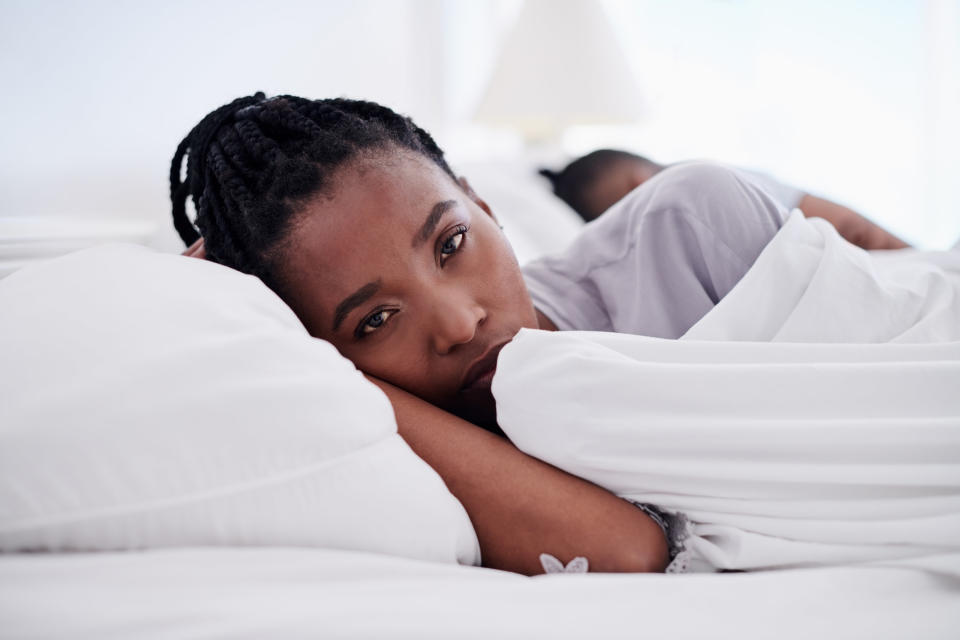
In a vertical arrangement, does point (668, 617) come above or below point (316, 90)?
below

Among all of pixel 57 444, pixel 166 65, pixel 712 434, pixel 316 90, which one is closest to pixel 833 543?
pixel 712 434

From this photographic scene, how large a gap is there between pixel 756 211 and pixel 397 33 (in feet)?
5.00

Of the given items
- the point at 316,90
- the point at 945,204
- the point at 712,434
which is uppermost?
the point at 316,90

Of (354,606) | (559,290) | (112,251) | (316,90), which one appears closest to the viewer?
(354,606)

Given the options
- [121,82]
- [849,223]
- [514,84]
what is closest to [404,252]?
[121,82]

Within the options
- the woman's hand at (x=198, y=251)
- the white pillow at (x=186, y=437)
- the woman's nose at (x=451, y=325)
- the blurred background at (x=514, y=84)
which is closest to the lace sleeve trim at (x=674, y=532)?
the white pillow at (x=186, y=437)

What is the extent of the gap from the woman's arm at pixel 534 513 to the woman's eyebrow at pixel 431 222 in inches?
8.3

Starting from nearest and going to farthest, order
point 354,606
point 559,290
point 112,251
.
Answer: point 354,606, point 112,251, point 559,290

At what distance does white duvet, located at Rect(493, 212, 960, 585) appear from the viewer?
0.43m

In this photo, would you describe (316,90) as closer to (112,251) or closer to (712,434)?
(112,251)

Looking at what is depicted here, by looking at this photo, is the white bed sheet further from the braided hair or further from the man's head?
the man's head

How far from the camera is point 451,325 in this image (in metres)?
0.65

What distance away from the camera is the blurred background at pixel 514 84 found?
0.93 m

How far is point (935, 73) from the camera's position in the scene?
2.36 m
